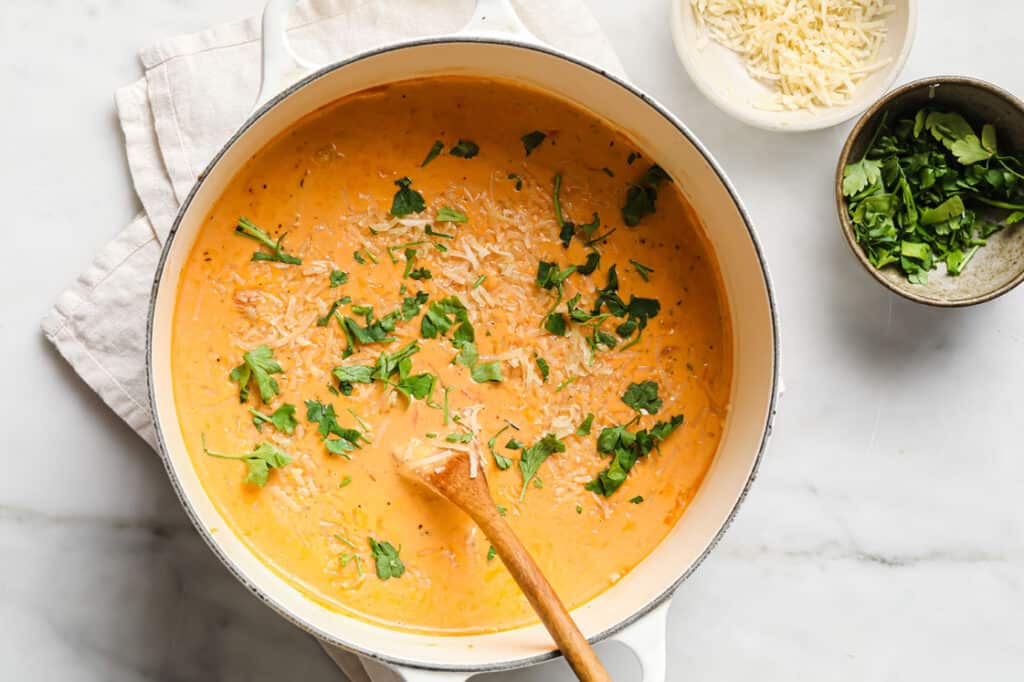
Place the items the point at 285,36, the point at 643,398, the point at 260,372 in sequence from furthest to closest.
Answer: the point at 643,398
the point at 260,372
the point at 285,36

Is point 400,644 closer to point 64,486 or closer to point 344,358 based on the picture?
point 344,358

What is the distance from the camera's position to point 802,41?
209 cm

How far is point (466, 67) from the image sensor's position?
1.97 meters

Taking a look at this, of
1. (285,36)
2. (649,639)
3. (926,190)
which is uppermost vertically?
(285,36)

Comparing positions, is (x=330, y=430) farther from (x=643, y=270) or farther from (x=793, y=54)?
(x=793, y=54)

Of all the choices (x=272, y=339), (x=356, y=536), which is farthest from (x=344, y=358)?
(x=356, y=536)

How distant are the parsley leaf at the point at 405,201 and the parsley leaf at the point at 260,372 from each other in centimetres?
36

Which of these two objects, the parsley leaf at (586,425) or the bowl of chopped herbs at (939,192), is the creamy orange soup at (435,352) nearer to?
the parsley leaf at (586,425)

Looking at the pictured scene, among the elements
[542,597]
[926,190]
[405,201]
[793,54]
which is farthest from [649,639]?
[793,54]

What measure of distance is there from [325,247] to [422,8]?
0.55m

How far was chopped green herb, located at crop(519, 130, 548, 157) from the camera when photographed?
203cm

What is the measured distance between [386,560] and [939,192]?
1349 mm

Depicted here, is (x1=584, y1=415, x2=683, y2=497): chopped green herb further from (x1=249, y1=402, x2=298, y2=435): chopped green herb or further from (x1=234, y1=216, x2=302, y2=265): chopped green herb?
(x1=234, y1=216, x2=302, y2=265): chopped green herb

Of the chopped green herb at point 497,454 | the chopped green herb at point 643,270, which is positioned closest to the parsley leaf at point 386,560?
the chopped green herb at point 497,454
